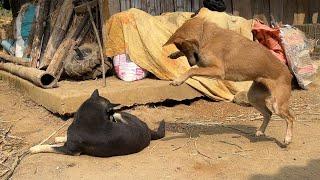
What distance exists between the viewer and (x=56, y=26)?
8836 mm

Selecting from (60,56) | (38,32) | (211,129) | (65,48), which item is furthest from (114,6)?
(211,129)

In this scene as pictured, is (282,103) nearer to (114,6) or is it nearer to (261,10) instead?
(114,6)

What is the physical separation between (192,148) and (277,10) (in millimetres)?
5701

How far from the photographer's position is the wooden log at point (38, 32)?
8992 millimetres

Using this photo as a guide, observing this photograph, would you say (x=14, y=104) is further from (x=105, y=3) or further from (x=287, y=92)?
(x=287, y=92)

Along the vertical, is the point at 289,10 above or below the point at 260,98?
above

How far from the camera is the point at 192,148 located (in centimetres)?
568

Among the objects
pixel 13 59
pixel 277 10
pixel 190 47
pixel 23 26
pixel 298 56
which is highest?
pixel 190 47

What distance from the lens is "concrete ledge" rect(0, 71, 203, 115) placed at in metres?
6.80

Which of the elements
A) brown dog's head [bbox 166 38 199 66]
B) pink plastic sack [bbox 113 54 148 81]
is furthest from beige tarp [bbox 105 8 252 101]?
brown dog's head [bbox 166 38 199 66]

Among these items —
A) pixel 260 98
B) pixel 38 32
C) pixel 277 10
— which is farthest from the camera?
pixel 277 10

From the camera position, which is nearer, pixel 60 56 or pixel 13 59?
pixel 60 56

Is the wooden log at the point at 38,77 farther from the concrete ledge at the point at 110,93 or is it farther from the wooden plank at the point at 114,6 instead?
the wooden plank at the point at 114,6

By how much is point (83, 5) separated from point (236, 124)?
349 centimetres
